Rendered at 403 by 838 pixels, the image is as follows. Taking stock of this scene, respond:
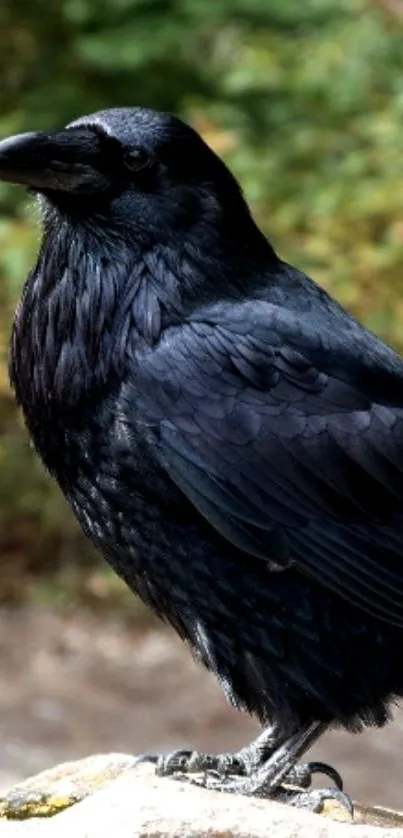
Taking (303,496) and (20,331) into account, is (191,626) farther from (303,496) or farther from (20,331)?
(20,331)

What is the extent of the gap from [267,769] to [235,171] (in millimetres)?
4664

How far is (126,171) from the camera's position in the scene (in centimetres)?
379

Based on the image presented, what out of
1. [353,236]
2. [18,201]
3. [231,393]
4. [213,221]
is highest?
[18,201]

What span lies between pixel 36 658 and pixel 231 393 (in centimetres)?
610

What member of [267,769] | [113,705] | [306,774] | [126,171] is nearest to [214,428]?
[126,171]

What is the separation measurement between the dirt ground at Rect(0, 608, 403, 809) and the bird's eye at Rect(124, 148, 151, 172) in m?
4.48

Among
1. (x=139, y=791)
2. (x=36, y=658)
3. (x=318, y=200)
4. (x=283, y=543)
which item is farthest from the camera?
(x=36, y=658)

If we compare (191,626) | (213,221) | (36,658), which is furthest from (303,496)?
(36,658)

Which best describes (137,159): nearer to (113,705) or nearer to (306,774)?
(306,774)

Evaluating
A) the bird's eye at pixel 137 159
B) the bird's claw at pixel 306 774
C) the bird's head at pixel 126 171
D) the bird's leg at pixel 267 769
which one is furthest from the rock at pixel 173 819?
the bird's eye at pixel 137 159

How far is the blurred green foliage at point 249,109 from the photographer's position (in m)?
7.92

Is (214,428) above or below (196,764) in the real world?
above

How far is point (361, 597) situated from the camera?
368 centimetres

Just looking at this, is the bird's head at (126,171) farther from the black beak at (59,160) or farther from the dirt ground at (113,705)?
the dirt ground at (113,705)
